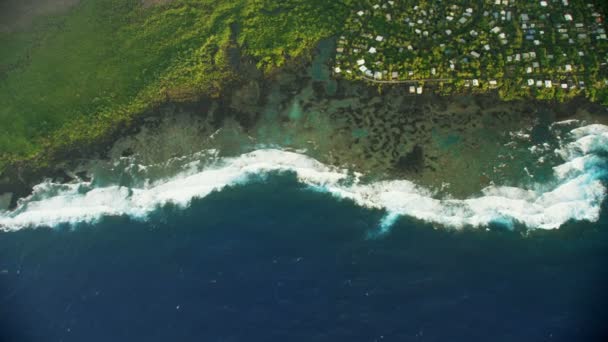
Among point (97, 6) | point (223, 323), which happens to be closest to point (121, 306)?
point (223, 323)

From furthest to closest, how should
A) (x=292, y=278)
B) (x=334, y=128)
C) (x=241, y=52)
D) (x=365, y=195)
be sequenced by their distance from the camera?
1. (x=241, y=52)
2. (x=334, y=128)
3. (x=365, y=195)
4. (x=292, y=278)

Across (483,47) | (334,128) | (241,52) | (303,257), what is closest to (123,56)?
(241,52)

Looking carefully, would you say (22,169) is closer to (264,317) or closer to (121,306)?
(121,306)

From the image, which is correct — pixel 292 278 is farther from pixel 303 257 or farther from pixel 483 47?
pixel 483 47

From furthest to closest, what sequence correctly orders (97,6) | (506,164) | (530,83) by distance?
(97,6) < (530,83) < (506,164)

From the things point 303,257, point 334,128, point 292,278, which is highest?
point 334,128

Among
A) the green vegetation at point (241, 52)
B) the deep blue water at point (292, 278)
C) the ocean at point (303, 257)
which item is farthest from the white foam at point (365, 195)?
the green vegetation at point (241, 52)
